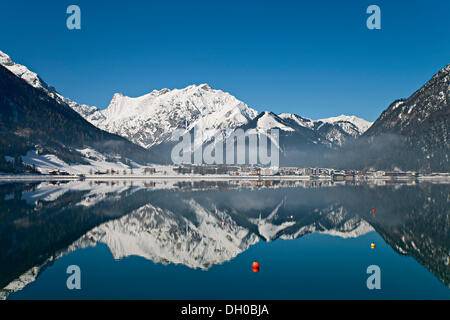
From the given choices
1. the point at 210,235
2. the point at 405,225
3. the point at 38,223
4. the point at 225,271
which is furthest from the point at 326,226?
the point at 38,223

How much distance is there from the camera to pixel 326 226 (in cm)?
5181

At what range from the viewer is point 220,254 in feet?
119

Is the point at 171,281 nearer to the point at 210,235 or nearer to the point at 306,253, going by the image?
the point at 306,253

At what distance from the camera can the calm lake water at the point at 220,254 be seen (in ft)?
82.1

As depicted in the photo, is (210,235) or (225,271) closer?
(225,271)

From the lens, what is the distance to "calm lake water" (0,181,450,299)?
25016 millimetres

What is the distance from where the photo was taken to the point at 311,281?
27.0m

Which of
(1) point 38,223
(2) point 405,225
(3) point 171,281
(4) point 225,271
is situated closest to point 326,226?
(2) point 405,225
